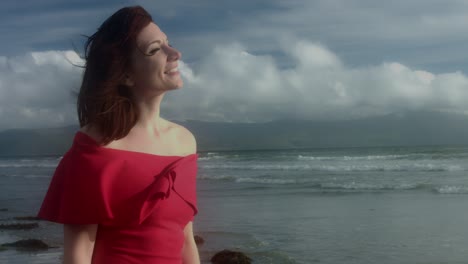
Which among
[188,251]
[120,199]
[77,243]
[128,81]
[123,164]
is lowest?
[188,251]

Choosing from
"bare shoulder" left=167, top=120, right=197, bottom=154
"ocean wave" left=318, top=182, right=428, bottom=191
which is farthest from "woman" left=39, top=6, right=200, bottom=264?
"ocean wave" left=318, top=182, right=428, bottom=191

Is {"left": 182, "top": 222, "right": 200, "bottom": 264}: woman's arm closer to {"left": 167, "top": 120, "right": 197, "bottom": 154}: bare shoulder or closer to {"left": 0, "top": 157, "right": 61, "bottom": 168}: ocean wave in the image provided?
{"left": 167, "top": 120, "right": 197, "bottom": 154}: bare shoulder

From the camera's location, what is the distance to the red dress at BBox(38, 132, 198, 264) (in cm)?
181

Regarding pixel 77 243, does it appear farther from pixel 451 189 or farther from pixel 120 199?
pixel 451 189

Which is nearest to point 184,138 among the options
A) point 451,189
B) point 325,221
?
point 325,221

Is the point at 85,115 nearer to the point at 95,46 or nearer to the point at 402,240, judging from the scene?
the point at 95,46

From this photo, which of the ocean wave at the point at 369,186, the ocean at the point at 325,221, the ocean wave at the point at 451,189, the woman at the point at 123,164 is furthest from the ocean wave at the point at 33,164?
the woman at the point at 123,164

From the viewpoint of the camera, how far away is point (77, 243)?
1.85 metres

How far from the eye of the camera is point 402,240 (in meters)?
9.87

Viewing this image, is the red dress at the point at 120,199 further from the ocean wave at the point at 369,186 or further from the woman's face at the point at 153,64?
the ocean wave at the point at 369,186

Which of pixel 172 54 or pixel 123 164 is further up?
pixel 172 54

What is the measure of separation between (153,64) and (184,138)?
0.36 metres

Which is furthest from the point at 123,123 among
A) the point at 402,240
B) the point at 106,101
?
the point at 402,240

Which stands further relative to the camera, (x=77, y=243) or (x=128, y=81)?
(x=128, y=81)
